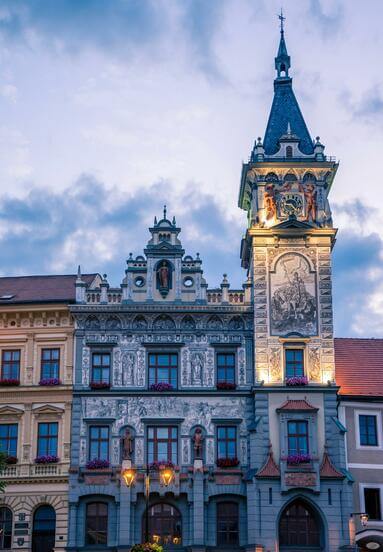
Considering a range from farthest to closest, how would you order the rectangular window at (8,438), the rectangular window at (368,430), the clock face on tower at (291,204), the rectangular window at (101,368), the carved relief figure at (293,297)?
the clock face on tower at (291,204), the carved relief figure at (293,297), the rectangular window at (101,368), the rectangular window at (368,430), the rectangular window at (8,438)

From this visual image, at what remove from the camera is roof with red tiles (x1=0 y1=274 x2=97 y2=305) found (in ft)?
159

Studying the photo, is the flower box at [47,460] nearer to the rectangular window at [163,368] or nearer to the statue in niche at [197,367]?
the rectangular window at [163,368]

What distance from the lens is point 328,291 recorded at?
48.5 m

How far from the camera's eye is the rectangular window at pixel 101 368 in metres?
47.5

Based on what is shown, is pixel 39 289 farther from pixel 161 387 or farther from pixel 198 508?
pixel 198 508

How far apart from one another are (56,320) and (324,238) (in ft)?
49.7

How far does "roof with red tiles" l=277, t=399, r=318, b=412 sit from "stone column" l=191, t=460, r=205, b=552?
5097mm

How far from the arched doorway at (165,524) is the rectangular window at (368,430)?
10.4 meters

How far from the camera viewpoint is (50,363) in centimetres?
4791

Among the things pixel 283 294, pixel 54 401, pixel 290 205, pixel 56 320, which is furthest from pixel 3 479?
pixel 290 205

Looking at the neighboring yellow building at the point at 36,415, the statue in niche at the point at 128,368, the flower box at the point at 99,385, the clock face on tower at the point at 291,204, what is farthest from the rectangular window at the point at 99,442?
the clock face on tower at the point at 291,204

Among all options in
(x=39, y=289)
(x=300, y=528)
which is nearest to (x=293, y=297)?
(x=300, y=528)

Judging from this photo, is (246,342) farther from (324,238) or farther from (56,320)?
(56,320)

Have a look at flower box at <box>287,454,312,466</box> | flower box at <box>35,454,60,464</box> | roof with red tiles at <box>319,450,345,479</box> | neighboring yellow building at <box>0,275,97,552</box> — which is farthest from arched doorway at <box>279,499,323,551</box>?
flower box at <box>35,454,60,464</box>
